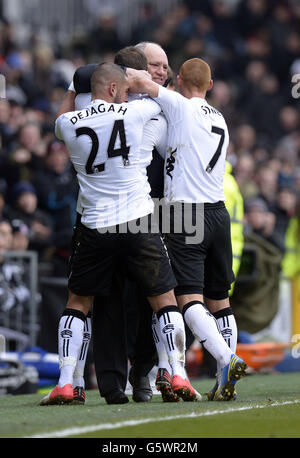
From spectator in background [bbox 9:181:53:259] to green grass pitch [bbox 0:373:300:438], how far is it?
4041mm

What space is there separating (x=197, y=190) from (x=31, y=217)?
15.8 ft

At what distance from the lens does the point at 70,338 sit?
588 cm

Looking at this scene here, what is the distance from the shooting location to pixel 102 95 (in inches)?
227

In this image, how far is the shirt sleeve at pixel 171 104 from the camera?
591cm

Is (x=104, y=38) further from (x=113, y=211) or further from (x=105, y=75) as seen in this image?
(x=113, y=211)

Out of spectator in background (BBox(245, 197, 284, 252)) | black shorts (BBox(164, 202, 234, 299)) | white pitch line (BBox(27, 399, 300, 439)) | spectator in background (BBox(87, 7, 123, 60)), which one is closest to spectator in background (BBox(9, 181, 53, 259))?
spectator in background (BBox(245, 197, 284, 252))

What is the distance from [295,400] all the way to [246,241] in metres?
5.16

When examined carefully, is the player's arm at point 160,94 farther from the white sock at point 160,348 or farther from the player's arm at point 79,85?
the white sock at point 160,348

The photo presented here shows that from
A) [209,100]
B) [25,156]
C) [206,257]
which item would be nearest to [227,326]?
[206,257]

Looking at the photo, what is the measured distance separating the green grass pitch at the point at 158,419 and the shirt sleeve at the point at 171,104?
1.74 metres

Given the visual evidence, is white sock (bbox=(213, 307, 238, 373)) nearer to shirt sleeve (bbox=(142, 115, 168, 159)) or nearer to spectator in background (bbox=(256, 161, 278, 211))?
shirt sleeve (bbox=(142, 115, 168, 159))

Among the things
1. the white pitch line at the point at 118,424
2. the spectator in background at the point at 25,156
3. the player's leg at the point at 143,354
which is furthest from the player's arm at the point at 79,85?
the spectator in background at the point at 25,156

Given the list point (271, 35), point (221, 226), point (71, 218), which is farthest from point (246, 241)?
point (271, 35)

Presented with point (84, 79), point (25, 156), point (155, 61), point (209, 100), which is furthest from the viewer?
point (209, 100)
